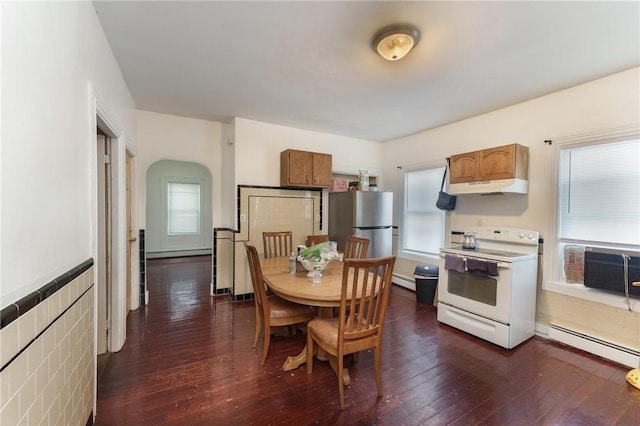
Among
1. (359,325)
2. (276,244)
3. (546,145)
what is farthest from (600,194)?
(276,244)

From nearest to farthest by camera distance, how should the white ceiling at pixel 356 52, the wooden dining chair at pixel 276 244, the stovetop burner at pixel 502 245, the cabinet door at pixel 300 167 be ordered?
the white ceiling at pixel 356 52 < the stovetop burner at pixel 502 245 < the wooden dining chair at pixel 276 244 < the cabinet door at pixel 300 167

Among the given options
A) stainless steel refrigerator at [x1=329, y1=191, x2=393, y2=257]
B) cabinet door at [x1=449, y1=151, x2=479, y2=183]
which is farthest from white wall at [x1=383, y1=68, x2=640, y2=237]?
stainless steel refrigerator at [x1=329, y1=191, x2=393, y2=257]

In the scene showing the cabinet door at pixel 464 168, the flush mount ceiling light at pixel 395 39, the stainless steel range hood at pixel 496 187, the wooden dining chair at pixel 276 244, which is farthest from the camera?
the wooden dining chair at pixel 276 244

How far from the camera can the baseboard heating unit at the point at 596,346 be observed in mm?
2361

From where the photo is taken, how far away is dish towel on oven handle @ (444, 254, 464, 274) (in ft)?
9.85

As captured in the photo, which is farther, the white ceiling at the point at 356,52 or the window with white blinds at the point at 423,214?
the window with white blinds at the point at 423,214

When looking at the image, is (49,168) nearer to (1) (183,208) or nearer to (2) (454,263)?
(2) (454,263)

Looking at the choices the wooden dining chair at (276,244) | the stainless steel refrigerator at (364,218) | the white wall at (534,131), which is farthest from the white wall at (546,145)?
the wooden dining chair at (276,244)

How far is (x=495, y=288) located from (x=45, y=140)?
352 cm

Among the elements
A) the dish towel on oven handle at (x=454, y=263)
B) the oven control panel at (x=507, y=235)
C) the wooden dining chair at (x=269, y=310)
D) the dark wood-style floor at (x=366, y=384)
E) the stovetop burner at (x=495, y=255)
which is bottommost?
the dark wood-style floor at (x=366, y=384)

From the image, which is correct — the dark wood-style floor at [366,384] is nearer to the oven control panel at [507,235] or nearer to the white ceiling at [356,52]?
the oven control panel at [507,235]

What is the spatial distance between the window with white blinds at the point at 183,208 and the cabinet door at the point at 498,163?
6919 millimetres

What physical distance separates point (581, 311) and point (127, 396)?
13.3ft

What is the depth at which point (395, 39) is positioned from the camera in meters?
1.91
